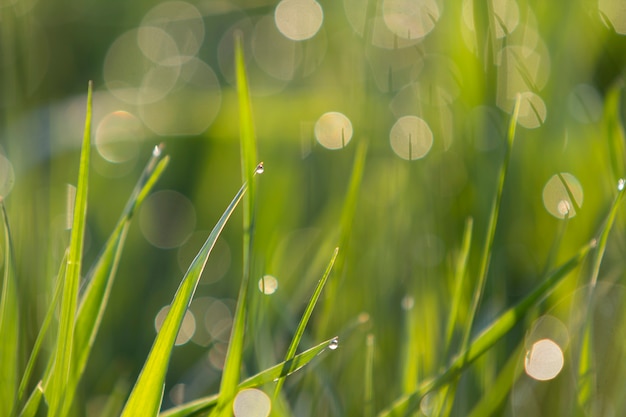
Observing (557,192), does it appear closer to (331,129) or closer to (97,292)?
(331,129)

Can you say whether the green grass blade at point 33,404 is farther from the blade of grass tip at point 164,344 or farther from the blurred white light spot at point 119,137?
the blurred white light spot at point 119,137

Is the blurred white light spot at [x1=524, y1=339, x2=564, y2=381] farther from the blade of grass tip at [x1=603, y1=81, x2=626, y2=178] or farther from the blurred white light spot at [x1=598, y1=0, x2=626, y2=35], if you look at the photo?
the blurred white light spot at [x1=598, y1=0, x2=626, y2=35]

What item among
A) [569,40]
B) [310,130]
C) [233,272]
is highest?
[569,40]

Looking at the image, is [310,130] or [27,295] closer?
[27,295]

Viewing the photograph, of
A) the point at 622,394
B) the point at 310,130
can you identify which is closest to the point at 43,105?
the point at 310,130

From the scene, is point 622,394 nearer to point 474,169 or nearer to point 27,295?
point 474,169

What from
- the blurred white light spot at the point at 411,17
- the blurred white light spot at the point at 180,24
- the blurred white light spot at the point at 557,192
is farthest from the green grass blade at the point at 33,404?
the blurred white light spot at the point at 180,24
